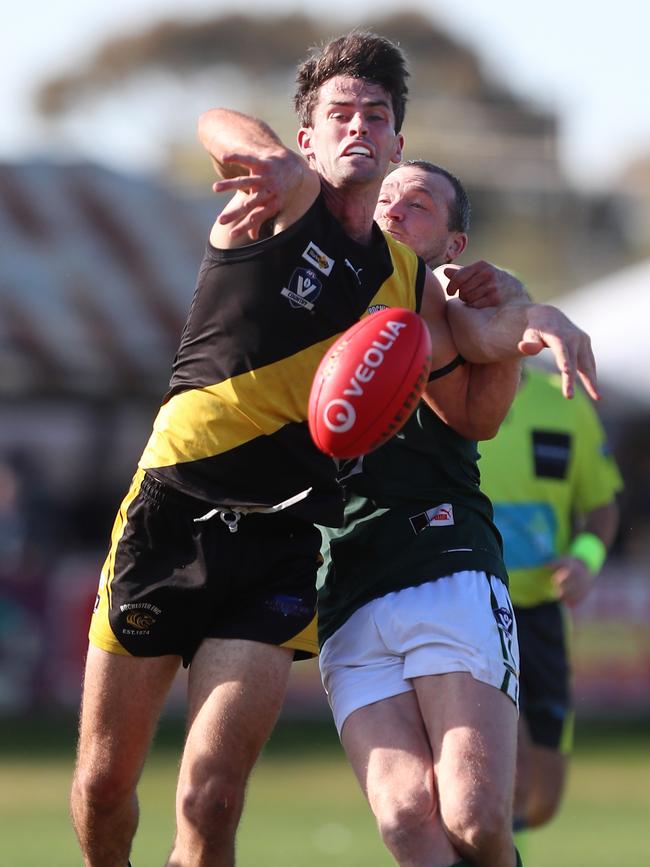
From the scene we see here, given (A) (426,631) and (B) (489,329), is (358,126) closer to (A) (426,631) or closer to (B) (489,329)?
(B) (489,329)

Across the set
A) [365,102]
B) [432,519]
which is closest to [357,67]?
[365,102]

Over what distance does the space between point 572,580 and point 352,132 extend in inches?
113

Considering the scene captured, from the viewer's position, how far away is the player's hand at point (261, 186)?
16.1ft

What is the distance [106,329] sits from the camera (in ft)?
54.7

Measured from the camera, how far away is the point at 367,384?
16.0 ft

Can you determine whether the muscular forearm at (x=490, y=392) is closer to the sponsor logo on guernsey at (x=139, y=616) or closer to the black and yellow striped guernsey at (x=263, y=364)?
the black and yellow striped guernsey at (x=263, y=364)

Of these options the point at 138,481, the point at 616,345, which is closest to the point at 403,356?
→ the point at 138,481

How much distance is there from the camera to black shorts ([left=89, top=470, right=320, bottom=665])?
519cm

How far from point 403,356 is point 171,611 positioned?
106 centimetres

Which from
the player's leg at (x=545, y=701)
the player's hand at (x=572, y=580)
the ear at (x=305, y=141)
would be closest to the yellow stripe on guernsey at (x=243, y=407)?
the ear at (x=305, y=141)

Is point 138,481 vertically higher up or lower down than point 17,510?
higher up

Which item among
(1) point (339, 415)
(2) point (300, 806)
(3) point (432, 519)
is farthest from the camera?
(2) point (300, 806)

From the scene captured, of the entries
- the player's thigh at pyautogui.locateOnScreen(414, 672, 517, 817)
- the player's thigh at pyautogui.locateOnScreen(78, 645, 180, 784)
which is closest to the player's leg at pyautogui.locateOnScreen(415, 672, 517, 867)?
the player's thigh at pyautogui.locateOnScreen(414, 672, 517, 817)

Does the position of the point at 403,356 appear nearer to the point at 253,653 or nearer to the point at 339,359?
the point at 339,359
